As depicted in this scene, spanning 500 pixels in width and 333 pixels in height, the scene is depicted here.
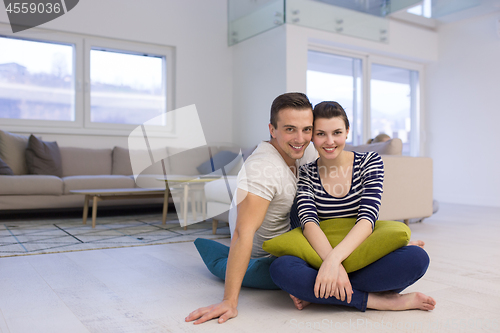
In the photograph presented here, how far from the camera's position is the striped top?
153cm

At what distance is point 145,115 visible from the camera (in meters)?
5.66

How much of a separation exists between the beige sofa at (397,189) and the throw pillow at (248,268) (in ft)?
3.40

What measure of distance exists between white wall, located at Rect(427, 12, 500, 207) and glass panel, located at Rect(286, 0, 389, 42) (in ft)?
3.92

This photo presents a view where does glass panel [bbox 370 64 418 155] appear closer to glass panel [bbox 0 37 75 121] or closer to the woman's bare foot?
glass panel [bbox 0 37 75 121]

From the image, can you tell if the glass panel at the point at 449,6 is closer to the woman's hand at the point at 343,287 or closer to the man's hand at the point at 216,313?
the woman's hand at the point at 343,287

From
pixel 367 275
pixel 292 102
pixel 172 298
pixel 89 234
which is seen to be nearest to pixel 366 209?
pixel 367 275

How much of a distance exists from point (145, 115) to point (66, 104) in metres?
0.98

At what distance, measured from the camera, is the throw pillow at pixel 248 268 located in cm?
172

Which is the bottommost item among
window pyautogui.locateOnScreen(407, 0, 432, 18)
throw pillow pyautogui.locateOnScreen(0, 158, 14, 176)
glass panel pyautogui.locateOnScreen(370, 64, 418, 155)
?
throw pillow pyautogui.locateOnScreen(0, 158, 14, 176)

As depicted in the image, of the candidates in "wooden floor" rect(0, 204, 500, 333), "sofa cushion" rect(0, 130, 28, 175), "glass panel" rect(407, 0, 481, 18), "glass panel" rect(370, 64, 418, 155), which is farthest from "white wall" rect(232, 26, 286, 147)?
"wooden floor" rect(0, 204, 500, 333)

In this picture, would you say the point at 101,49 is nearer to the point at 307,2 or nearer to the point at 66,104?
the point at 66,104

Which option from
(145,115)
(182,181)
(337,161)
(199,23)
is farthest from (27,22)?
(337,161)

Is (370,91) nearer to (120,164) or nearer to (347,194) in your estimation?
(120,164)

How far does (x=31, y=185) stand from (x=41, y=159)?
49cm
